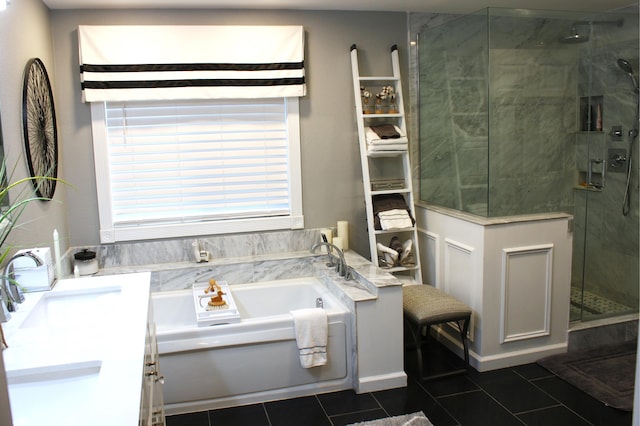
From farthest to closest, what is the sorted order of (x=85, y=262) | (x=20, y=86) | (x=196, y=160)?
(x=196, y=160) < (x=85, y=262) < (x=20, y=86)

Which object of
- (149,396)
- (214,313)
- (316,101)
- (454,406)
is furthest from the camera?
(316,101)

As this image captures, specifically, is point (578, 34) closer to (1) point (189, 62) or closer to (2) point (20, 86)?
(1) point (189, 62)

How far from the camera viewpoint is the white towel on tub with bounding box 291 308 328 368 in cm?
327

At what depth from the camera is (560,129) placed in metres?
3.79

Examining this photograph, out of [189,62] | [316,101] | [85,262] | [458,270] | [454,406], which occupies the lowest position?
[454,406]

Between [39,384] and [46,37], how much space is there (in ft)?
8.80

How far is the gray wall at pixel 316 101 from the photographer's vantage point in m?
3.77

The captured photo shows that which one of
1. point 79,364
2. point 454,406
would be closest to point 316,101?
point 454,406

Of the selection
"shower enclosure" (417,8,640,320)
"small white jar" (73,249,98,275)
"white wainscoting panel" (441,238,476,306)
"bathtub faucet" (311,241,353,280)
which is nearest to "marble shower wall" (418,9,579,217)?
"shower enclosure" (417,8,640,320)

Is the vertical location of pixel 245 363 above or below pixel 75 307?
below

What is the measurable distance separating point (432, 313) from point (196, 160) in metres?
1.93

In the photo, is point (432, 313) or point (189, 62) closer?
point (432, 313)

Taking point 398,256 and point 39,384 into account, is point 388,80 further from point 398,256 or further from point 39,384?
point 39,384

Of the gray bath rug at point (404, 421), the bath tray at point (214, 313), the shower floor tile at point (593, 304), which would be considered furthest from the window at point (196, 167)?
the shower floor tile at point (593, 304)
